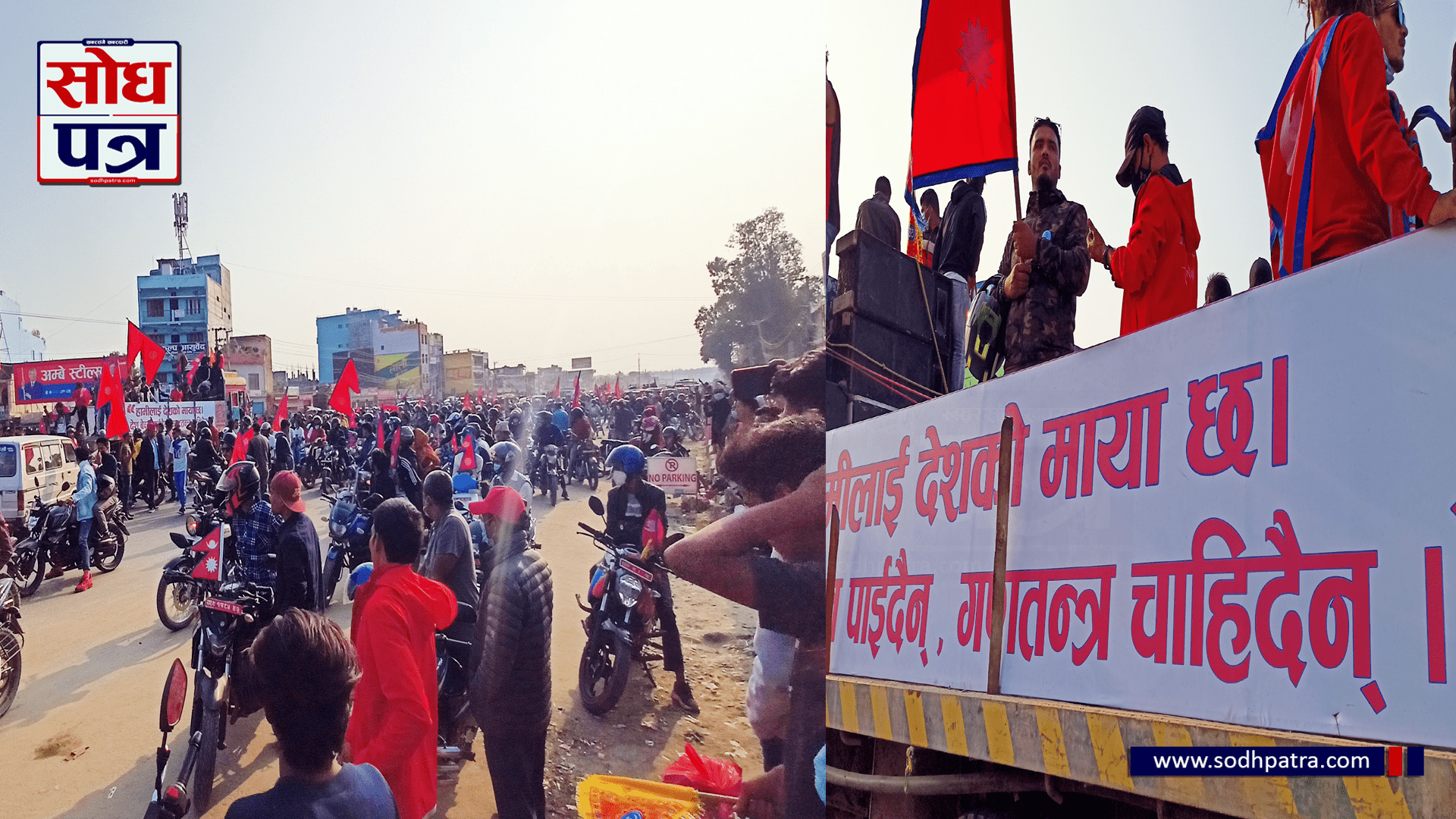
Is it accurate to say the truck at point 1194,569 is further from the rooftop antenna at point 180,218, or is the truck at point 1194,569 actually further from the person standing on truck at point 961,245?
the rooftop antenna at point 180,218

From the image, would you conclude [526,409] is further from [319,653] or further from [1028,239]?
[1028,239]

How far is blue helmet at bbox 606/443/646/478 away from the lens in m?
2.68

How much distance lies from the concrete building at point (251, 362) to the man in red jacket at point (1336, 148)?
2.69m

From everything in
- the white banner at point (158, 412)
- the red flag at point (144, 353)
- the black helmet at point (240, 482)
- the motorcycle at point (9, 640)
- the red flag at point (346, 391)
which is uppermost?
the red flag at point (144, 353)

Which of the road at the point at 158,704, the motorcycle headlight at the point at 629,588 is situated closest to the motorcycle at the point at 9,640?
the road at the point at 158,704

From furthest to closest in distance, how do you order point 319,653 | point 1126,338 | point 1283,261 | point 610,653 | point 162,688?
point 610,653, point 162,688, point 319,653, point 1283,261, point 1126,338

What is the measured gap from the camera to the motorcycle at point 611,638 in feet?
8.25

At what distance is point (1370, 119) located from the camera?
1568 millimetres

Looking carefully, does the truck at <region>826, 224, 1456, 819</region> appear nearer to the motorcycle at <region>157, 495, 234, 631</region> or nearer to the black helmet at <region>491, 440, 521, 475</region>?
the black helmet at <region>491, 440, 521, 475</region>

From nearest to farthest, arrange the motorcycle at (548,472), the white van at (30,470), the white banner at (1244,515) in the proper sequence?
the white banner at (1244,515)
the white van at (30,470)
the motorcycle at (548,472)

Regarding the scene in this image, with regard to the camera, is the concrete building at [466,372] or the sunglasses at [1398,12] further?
the concrete building at [466,372]

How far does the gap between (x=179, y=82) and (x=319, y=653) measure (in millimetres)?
1714

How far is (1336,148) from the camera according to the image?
66.6 inches

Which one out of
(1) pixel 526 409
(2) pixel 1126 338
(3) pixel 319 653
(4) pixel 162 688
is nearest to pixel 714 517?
(1) pixel 526 409
